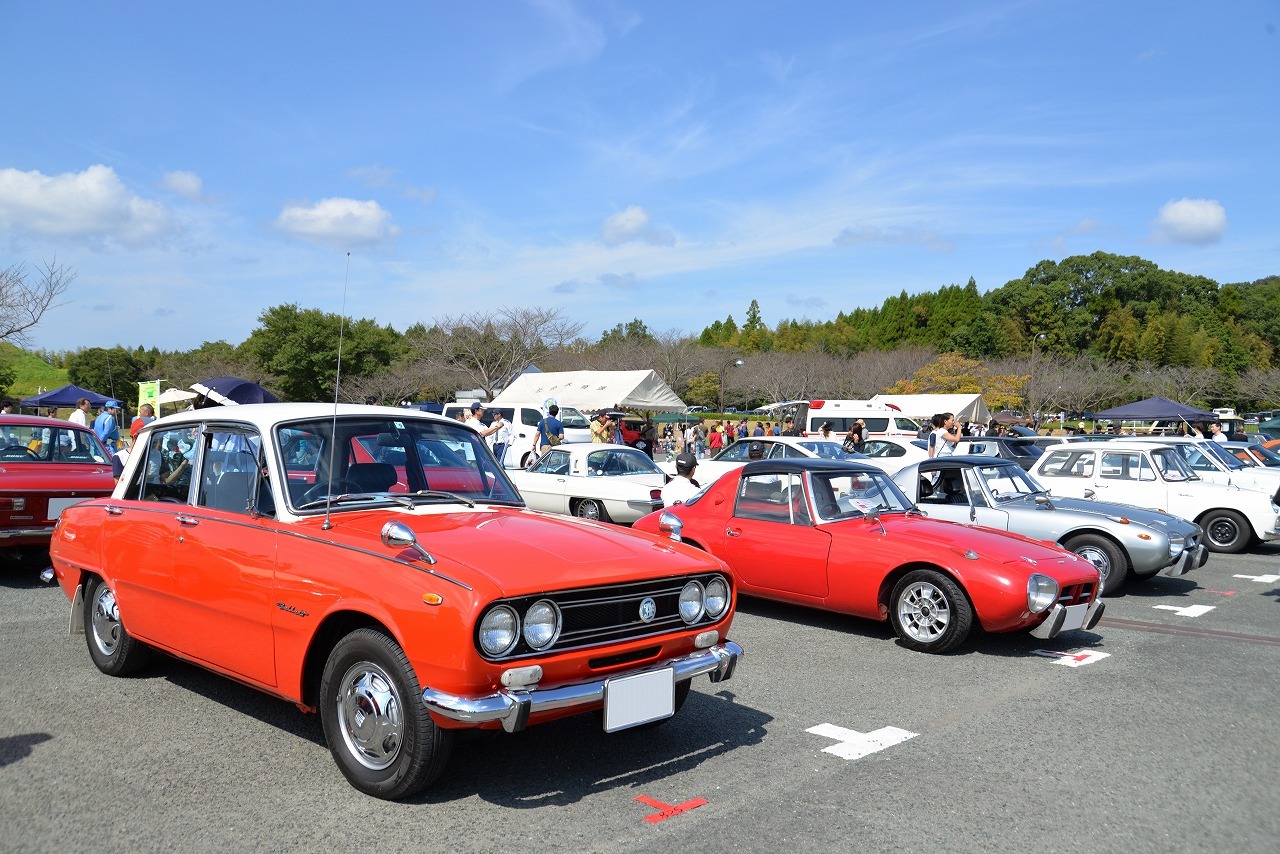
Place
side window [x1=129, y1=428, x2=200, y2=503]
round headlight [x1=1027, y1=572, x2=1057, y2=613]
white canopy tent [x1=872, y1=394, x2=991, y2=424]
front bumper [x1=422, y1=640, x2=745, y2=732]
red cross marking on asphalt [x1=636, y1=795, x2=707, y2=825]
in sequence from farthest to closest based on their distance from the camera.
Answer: white canopy tent [x1=872, y1=394, x2=991, y2=424], round headlight [x1=1027, y1=572, x2=1057, y2=613], side window [x1=129, y1=428, x2=200, y2=503], red cross marking on asphalt [x1=636, y1=795, x2=707, y2=825], front bumper [x1=422, y1=640, x2=745, y2=732]

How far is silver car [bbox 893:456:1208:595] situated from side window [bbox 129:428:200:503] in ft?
23.5

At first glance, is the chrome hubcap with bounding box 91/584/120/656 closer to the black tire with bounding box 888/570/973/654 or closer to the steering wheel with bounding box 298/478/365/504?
the steering wheel with bounding box 298/478/365/504

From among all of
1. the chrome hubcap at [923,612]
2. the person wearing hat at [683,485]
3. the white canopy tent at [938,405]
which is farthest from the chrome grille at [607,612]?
the white canopy tent at [938,405]

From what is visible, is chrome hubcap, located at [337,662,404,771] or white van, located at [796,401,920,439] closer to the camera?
chrome hubcap, located at [337,662,404,771]

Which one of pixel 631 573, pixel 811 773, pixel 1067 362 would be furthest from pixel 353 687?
pixel 1067 362

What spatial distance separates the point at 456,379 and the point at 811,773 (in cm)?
4953

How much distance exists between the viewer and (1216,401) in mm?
64938

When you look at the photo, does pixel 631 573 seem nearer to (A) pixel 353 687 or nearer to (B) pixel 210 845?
(A) pixel 353 687

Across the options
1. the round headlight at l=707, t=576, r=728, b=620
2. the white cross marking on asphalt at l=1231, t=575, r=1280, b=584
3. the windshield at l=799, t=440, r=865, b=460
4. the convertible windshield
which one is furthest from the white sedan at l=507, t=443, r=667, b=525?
the round headlight at l=707, t=576, r=728, b=620

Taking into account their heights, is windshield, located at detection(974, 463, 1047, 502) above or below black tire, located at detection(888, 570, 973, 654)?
above

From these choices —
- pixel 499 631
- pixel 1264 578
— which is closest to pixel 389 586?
pixel 499 631

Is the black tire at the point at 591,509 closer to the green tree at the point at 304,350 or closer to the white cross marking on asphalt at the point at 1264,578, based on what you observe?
the white cross marking on asphalt at the point at 1264,578

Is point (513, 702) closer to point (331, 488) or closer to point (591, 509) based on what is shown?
point (331, 488)

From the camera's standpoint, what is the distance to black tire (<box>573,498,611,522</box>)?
13750 mm
